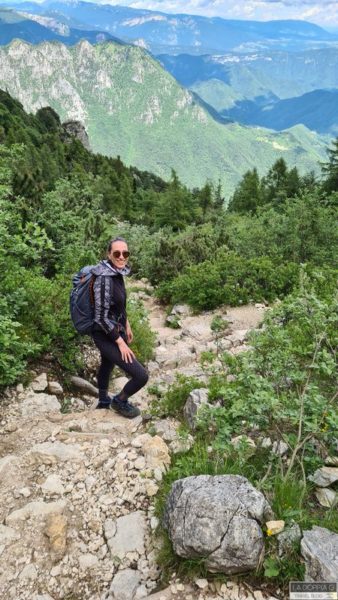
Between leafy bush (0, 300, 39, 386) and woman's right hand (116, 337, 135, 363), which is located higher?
woman's right hand (116, 337, 135, 363)

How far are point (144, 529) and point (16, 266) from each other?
446 centimetres

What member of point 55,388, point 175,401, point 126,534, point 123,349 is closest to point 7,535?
point 126,534

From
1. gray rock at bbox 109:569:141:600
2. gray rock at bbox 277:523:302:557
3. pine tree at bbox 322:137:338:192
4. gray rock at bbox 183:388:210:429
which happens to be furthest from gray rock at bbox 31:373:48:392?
pine tree at bbox 322:137:338:192

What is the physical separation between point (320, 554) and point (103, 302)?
3.24m

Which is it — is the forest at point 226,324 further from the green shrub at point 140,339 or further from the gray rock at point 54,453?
the gray rock at point 54,453

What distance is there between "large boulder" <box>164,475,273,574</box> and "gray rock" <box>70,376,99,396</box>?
3.94m

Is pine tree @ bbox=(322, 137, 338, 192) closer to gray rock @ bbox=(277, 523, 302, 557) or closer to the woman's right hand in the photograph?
the woman's right hand

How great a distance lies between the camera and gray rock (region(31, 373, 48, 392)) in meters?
6.48

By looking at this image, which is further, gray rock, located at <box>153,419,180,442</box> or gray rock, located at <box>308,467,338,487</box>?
gray rock, located at <box>153,419,180,442</box>

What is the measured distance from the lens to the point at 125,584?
3295 mm

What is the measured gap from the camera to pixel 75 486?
4.25 m

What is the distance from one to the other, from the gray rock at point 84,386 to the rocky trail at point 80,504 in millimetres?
821

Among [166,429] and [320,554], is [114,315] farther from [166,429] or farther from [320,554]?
[320,554]

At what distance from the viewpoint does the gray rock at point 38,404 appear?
232 inches
